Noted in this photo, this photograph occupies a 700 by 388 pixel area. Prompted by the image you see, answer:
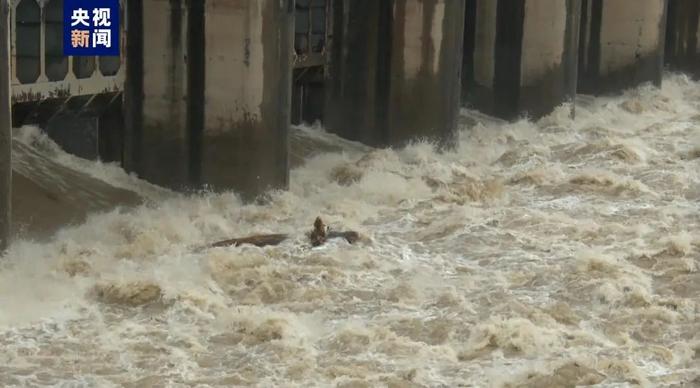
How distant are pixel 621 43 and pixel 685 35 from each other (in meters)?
3.47

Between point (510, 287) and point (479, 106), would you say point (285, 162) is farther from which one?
point (479, 106)

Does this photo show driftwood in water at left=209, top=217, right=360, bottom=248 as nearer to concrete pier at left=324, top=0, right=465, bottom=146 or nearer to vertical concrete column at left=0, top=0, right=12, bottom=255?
vertical concrete column at left=0, top=0, right=12, bottom=255

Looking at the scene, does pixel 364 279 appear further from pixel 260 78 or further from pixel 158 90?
Result: pixel 158 90

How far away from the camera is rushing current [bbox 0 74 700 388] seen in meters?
9.22

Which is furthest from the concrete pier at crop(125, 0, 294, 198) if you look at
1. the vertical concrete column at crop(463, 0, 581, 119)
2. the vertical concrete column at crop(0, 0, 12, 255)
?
the vertical concrete column at crop(463, 0, 581, 119)

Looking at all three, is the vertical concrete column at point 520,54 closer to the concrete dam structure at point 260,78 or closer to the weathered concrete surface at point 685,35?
the concrete dam structure at point 260,78

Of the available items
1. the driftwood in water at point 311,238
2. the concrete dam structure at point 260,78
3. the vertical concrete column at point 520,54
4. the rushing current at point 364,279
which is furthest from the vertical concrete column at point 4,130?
the vertical concrete column at point 520,54

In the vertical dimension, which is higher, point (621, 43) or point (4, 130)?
point (621, 43)

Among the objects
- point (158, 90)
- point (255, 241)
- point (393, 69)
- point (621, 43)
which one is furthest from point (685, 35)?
point (255, 241)

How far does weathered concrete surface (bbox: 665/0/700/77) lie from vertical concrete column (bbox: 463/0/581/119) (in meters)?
6.03

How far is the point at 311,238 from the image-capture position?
12.5m

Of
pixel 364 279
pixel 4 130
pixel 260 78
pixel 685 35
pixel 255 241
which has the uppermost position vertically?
pixel 685 35

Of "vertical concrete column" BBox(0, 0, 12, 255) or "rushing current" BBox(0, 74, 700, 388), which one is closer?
"rushing current" BBox(0, 74, 700, 388)

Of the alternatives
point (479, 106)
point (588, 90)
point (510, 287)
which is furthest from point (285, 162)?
point (588, 90)
